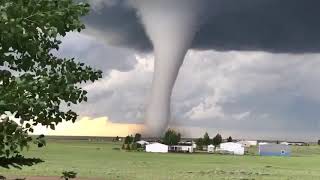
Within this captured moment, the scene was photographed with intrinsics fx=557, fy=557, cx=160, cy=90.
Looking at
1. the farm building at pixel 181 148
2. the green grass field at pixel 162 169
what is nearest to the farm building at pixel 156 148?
the farm building at pixel 181 148

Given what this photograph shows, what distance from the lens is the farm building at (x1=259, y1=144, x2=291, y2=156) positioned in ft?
602

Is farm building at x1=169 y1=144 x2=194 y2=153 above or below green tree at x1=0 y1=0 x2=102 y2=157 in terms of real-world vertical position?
above

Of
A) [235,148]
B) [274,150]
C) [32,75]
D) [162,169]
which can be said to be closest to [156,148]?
[235,148]

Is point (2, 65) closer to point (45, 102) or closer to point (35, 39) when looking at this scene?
point (35, 39)

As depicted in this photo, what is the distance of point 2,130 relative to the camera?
7.82m

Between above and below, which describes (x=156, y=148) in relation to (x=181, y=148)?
below

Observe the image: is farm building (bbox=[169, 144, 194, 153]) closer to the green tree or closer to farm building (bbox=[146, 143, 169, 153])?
farm building (bbox=[146, 143, 169, 153])

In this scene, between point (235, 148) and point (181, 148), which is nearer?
point (235, 148)

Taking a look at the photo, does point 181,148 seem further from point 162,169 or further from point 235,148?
point 162,169

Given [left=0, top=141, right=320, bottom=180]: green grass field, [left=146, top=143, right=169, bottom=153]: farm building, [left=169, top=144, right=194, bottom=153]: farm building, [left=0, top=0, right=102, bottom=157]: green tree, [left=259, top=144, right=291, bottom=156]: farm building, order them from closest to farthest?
[left=0, top=0, right=102, bottom=157]: green tree
[left=0, top=141, right=320, bottom=180]: green grass field
[left=146, top=143, right=169, bottom=153]: farm building
[left=259, top=144, right=291, bottom=156]: farm building
[left=169, top=144, right=194, bottom=153]: farm building

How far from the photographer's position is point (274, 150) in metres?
188

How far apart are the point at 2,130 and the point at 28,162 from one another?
1.42 metres

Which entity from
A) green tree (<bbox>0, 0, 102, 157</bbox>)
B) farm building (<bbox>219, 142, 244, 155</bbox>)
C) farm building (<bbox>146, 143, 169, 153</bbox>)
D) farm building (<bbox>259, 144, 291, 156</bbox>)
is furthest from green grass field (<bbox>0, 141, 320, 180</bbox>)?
farm building (<bbox>259, 144, 291, 156</bbox>)

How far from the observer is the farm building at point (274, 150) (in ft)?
602
